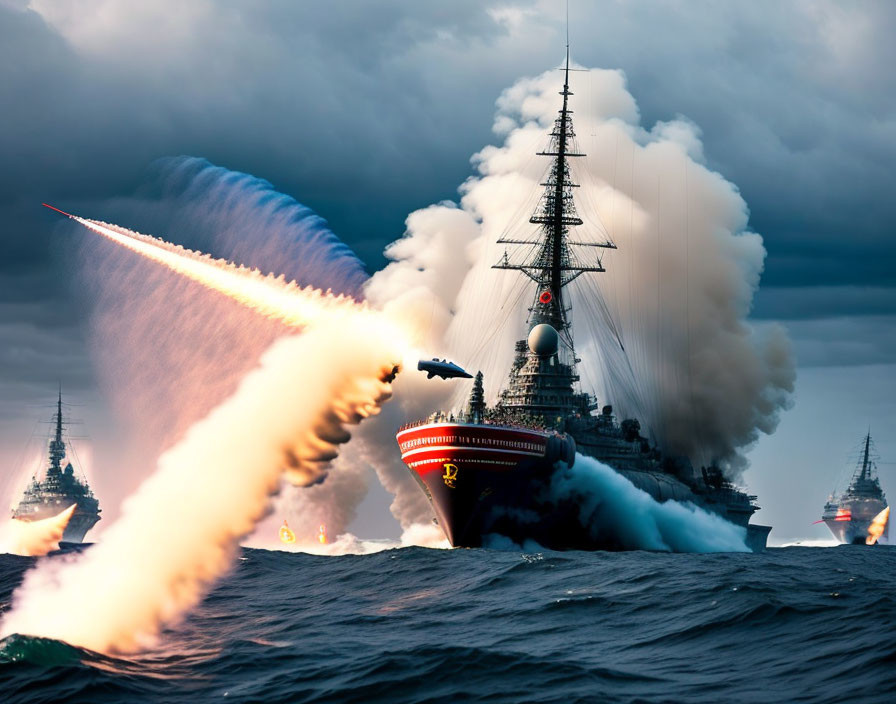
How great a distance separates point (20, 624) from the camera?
40.4 m

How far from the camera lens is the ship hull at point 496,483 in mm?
88875

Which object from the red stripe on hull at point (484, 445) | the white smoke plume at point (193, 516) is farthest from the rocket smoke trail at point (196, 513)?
the red stripe on hull at point (484, 445)

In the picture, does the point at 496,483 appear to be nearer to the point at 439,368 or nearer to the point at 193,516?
the point at 439,368

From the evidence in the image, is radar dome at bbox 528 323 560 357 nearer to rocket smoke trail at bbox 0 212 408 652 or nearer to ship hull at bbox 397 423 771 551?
ship hull at bbox 397 423 771 551

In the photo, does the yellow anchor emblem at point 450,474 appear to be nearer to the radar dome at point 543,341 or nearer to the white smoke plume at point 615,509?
the white smoke plume at point 615,509

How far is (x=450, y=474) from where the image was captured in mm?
89375

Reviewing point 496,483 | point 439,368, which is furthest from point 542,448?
point 439,368

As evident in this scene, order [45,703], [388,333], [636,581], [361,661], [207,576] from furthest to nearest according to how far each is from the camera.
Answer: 1. [388,333]
2. [636,581]
3. [207,576]
4. [361,661]
5. [45,703]

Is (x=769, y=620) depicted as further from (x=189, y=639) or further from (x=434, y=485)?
(x=434, y=485)

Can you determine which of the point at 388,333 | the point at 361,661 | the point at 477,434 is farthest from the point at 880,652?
the point at 477,434

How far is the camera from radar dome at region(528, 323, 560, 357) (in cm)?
10856

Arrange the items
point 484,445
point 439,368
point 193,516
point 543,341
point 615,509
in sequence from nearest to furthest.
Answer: point 193,516 < point 439,368 < point 484,445 < point 615,509 < point 543,341

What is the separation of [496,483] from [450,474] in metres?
3.48

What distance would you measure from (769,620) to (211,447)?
70.7 ft
